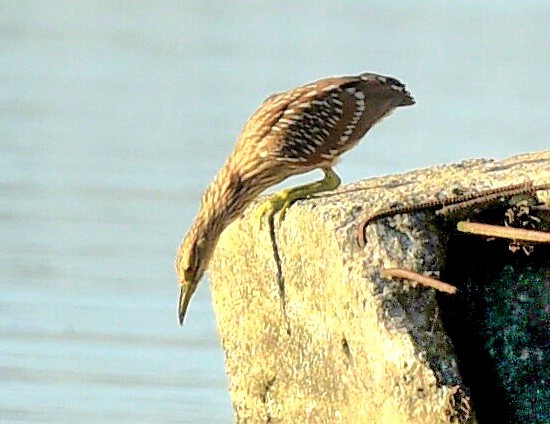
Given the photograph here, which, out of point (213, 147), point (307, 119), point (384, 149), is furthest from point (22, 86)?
point (307, 119)

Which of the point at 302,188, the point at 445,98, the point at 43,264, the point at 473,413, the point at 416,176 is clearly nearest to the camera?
the point at 473,413

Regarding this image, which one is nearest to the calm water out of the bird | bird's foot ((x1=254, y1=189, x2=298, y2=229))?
the bird

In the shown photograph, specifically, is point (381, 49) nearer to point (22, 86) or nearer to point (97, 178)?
point (22, 86)

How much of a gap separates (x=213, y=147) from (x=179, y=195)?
3.78ft

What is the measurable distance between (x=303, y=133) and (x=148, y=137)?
4.70 metres

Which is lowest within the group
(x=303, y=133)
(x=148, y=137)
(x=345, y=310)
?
(x=148, y=137)

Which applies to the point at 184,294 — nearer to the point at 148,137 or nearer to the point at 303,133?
the point at 303,133

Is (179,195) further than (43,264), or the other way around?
(179,195)

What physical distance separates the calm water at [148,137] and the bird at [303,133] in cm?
113

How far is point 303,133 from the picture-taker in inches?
245

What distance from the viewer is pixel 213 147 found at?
10.5m

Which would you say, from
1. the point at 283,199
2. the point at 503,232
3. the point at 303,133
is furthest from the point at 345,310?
the point at 303,133

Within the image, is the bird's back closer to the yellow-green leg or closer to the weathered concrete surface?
the yellow-green leg

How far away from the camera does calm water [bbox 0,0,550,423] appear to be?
7.19 meters
